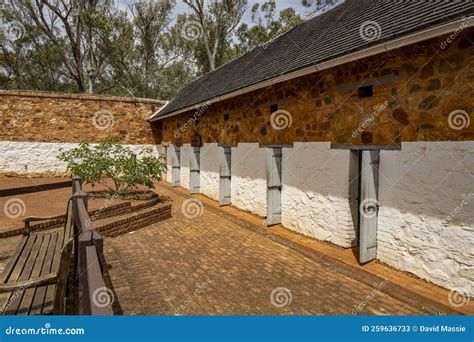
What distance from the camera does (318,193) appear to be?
6566 millimetres

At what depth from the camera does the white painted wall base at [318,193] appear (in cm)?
603

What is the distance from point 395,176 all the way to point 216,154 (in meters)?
7.00

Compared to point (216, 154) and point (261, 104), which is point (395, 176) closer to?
point (261, 104)

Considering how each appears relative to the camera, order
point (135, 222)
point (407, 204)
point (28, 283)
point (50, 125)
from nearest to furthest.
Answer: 1. point (28, 283)
2. point (407, 204)
3. point (135, 222)
4. point (50, 125)

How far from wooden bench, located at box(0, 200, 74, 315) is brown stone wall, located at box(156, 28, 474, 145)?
485 cm

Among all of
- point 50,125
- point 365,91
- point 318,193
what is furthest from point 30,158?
point 365,91

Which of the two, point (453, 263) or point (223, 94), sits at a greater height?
point (223, 94)

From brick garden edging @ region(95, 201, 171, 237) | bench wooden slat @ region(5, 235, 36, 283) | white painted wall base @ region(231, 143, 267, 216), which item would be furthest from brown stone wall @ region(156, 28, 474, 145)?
bench wooden slat @ region(5, 235, 36, 283)

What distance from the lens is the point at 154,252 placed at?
6023 millimetres

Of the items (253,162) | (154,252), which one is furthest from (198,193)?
(154,252)

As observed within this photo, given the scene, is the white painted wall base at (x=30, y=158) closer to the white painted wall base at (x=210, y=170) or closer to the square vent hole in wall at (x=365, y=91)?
the white painted wall base at (x=210, y=170)

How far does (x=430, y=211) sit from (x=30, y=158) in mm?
17522

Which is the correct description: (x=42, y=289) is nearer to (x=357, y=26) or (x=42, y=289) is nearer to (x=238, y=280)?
(x=238, y=280)

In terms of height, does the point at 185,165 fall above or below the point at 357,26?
below
